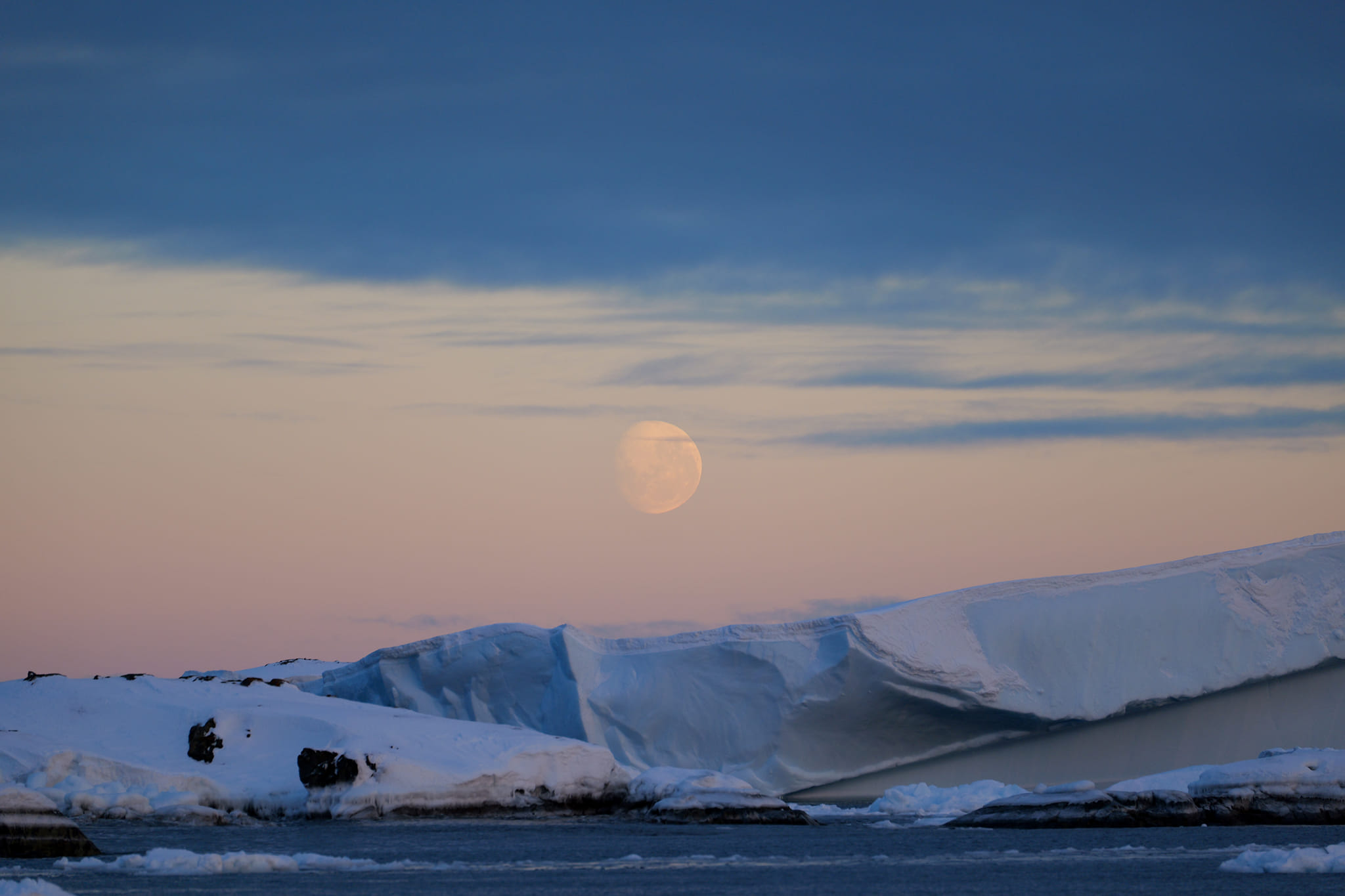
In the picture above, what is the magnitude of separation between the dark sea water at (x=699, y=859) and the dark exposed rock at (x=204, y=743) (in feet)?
4.86

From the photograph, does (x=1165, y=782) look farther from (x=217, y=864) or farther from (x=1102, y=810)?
(x=217, y=864)

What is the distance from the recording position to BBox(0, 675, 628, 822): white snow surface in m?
16.8

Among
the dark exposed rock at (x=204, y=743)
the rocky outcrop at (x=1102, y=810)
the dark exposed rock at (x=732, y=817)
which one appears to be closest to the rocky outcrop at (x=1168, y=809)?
the rocky outcrop at (x=1102, y=810)

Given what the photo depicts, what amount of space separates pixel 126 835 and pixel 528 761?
529cm

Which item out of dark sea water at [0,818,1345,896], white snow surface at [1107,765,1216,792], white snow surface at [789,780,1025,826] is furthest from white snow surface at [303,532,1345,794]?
dark sea water at [0,818,1345,896]

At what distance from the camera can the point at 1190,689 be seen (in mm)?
22141

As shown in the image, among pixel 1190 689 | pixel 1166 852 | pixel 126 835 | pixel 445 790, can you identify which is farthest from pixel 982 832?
pixel 126 835

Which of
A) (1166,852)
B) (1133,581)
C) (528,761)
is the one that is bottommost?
(1166,852)

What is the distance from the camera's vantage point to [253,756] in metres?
17.8

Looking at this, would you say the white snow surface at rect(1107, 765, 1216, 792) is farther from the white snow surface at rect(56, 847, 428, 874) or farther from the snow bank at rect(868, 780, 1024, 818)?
the white snow surface at rect(56, 847, 428, 874)

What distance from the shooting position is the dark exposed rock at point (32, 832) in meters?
11.6

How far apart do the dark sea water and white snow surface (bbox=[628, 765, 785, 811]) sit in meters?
0.60

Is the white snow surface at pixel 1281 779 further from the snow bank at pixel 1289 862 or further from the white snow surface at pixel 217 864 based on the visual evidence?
the white snow surface at pixel 217 864

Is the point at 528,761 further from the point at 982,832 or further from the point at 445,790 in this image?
the point at 982,832
